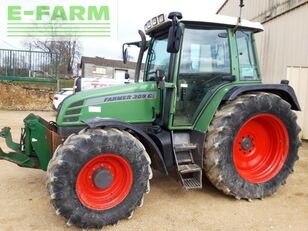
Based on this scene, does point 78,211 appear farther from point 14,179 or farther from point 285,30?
point 285,30

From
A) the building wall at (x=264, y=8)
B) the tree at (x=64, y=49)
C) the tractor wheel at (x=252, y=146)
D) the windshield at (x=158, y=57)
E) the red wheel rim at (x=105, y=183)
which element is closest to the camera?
the red wheel rim at (x=105, y=183)

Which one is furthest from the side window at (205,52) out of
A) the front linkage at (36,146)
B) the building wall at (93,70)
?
the building wall at (93,70)

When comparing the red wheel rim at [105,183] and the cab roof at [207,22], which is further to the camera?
the cab roof at [207,22]

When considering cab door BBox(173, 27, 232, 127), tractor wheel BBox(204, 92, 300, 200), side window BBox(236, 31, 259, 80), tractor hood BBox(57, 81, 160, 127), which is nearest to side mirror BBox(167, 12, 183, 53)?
cab door BBox(173, 27, 232, 127)

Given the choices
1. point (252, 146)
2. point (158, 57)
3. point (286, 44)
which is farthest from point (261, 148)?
point (286, 44)

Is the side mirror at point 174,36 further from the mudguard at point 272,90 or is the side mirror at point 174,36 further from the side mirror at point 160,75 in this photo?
the mudguard at point 272,90

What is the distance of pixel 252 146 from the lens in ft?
16.1

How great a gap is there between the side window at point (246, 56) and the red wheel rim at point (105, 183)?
6.97 ft

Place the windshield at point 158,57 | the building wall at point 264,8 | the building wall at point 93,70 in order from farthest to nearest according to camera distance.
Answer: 1. the building wall at point 93,70
2. the building wall at point 264,8
3. the windshield at point 158,57

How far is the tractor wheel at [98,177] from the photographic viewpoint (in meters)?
3.52

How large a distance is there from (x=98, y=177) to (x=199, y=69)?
6.28 ft

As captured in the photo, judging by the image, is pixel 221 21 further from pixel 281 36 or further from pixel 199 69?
pixel 281 36

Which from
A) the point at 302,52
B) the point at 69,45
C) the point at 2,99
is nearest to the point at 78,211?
the point at 302,52

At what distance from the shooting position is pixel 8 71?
54.5ft
